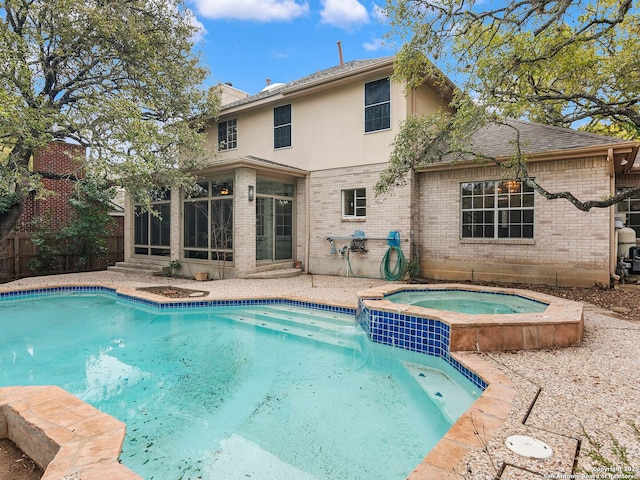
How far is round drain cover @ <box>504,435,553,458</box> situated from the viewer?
86.4 inches

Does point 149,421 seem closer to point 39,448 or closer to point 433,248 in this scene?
point 39,448

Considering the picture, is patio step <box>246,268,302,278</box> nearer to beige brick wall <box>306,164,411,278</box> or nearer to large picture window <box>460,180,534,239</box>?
beige brick wall <box>306,164,411,278</box>

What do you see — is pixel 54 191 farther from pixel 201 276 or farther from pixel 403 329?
pixel 403 329

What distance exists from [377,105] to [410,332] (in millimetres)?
7138

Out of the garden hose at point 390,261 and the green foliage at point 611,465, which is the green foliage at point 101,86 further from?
the green foliage at point 611,465

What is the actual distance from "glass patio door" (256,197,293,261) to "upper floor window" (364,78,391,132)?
3515 millimetres

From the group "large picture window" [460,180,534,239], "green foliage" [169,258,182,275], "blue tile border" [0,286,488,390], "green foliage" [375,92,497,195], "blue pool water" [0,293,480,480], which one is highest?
"green foliage" [375,92,497,195]

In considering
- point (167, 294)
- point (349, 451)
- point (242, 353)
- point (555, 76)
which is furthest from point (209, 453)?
point (555, 76)

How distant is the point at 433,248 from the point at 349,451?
7.87 m

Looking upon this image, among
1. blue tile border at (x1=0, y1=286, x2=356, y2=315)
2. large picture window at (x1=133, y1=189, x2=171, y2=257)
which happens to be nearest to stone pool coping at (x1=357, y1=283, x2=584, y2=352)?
blue tile border at (x1=0, y1=286, x2=356, y2=315)

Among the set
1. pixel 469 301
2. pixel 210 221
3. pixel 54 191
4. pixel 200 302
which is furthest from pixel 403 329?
pixel 54 191

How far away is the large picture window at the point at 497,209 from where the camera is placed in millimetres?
8883

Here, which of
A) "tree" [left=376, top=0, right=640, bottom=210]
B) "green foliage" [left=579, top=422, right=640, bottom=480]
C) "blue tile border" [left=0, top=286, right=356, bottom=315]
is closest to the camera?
"green foliage" [left=579, top=422, right=640, bottom=480]

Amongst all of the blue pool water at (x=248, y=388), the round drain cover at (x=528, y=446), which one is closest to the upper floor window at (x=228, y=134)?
the blue pool water at (x=248, y=388)
